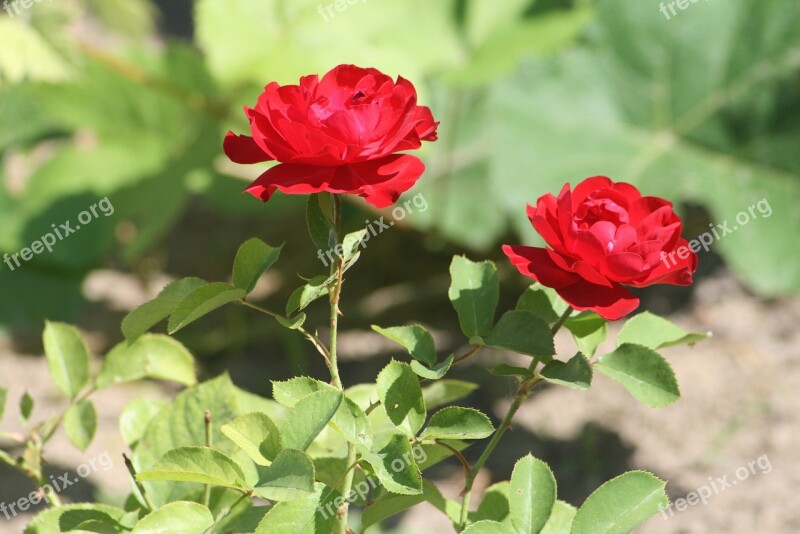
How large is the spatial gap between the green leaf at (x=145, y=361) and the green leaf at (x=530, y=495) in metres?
0.32

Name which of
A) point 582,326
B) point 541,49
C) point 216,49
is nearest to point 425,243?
point 541,49

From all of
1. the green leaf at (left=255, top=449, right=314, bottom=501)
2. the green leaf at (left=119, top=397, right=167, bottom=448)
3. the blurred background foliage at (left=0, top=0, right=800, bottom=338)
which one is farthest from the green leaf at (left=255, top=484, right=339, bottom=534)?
the blurred background foliage at (left=0, top=0, right=800, bottom=338)

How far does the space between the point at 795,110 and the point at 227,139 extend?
140 centimetres

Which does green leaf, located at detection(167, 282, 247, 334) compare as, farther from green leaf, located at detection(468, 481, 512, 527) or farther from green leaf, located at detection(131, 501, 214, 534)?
green leaf, located at detection(468, 481, 512, 527)

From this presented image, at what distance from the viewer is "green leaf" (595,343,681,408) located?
2.05 ft

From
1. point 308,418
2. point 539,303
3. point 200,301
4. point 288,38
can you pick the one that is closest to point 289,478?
point 308,418

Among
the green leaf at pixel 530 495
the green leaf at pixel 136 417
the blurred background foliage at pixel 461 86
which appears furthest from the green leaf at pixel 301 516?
the blurred background foliage at pixel 461 86

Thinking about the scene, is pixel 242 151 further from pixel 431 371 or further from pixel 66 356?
pixel 66 356

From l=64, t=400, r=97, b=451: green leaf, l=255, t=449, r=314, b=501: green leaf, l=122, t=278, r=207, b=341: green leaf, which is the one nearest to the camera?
l=255, t=449, r=314, b=501: green leaf

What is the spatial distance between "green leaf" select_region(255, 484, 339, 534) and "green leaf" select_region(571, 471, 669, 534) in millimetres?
170

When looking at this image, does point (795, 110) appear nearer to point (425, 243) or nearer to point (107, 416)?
point (425, 243)

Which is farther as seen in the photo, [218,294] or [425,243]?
[425,243]

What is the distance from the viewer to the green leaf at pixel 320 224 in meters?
0.62

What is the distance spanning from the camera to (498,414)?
1732 millimetres
